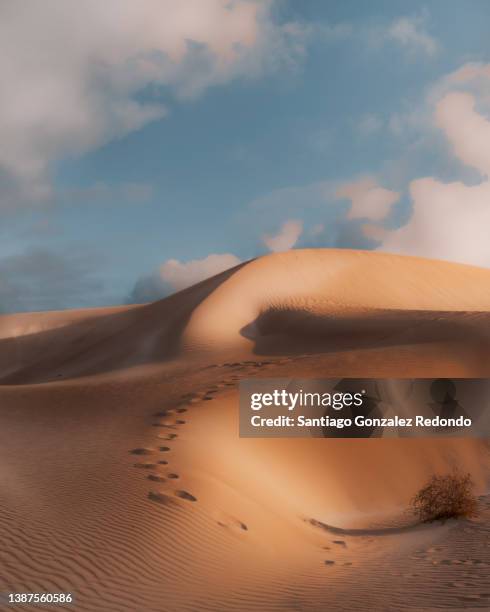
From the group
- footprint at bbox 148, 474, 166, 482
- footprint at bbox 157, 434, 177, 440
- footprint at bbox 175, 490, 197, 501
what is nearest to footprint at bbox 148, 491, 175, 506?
footprint at bbox 175, 490, 197, 501

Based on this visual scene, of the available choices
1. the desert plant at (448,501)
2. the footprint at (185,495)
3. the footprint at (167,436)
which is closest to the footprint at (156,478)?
the footprint at (185,495)

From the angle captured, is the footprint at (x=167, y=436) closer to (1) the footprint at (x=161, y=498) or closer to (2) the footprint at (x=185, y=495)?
(2) the footprint at (x=185, y=495)

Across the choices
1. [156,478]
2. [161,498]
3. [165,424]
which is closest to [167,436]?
[165,424]

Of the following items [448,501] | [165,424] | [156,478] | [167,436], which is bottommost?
[448,501]

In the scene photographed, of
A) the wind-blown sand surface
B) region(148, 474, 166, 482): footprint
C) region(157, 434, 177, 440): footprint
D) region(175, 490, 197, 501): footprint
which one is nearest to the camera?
the wind-blown sand surface

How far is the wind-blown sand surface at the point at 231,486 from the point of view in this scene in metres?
7.34

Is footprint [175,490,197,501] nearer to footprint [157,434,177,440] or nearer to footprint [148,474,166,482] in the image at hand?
footprint [148,474,166,482]

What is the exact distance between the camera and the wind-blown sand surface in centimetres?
734

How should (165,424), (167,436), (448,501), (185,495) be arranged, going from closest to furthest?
(185,495) → (448,501) → (167,436) → (165,424)

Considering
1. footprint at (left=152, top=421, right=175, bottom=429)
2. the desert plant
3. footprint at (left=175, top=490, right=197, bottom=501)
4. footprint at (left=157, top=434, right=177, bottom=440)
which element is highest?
footprint at (left=152, top=421, right=175, bottom=429)

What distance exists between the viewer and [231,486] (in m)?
11.5

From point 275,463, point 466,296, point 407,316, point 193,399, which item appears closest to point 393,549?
point 275,463

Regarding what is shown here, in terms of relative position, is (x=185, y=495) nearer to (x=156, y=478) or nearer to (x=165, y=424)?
(x=156, y=478)

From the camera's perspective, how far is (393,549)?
9609 millimetres
